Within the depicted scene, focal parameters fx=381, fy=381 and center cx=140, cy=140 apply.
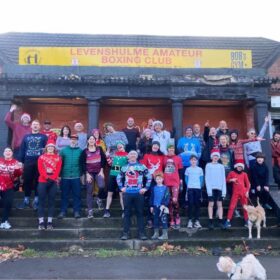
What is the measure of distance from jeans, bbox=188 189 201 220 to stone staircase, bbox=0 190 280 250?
320mm

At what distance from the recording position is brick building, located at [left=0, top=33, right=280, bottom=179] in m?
11.2

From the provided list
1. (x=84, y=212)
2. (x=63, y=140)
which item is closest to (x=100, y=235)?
(x=84, y=212)

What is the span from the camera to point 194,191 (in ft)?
26.2

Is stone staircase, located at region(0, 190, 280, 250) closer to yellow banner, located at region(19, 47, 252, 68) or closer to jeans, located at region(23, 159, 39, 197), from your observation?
jeans, located at region(23, 159, 39, 197)

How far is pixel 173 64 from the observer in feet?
42.4

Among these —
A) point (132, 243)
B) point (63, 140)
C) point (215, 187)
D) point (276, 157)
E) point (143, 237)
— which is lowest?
point (132, 243)

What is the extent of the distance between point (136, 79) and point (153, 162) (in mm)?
3749

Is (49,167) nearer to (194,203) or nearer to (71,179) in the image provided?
(71,179)

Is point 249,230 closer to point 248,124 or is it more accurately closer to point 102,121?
point 248,124

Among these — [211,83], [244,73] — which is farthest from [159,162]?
[244,73]

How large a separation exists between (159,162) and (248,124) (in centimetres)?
582

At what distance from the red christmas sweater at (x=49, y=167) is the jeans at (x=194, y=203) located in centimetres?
279

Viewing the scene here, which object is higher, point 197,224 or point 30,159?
point 30,159

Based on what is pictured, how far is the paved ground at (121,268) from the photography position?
5.78 meters
